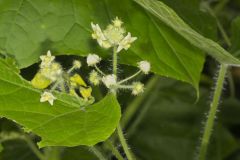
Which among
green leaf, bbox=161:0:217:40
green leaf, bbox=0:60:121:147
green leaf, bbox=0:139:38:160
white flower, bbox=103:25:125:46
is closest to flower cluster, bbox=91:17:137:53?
white flower, bbox=103:25:125:46

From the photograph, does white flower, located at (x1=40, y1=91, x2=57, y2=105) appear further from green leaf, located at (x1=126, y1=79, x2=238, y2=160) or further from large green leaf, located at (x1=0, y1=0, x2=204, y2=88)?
green leaf, located at (x1=126, y1=79, x2=238, y2=160)

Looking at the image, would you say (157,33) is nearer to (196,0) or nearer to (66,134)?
(196,0)

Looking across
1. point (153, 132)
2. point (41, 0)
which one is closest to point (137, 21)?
point (41, 0)

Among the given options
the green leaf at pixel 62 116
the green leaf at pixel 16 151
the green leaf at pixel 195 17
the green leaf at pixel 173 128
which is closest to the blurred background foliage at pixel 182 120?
the green leaf at pixel 173 128

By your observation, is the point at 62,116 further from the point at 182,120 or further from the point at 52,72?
the point at 182,120

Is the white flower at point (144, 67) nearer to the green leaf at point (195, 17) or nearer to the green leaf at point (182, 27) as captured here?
the green leaf at point (182, 27)
